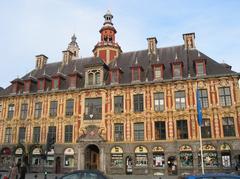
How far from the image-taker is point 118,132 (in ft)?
99.2

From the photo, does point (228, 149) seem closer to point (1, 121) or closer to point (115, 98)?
point (115, 98)

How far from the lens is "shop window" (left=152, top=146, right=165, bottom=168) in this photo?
2781cm

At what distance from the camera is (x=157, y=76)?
30.5m

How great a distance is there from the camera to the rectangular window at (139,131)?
29.3 metres

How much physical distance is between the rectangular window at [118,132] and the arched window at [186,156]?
271 inches

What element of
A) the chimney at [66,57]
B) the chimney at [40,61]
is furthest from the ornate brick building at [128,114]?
the chimney at [40,61]

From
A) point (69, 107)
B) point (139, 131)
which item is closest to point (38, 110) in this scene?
point (69, 107)

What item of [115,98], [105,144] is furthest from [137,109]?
[105,144]

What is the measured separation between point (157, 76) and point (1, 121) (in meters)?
22.5

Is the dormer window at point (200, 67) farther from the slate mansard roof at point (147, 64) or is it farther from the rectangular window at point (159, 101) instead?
the rectangular window at point (159, 101)

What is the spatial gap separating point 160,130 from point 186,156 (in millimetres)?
3880

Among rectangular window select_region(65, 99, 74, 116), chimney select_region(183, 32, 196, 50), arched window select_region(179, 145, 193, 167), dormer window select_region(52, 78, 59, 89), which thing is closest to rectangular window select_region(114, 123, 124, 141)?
rectangular window select_region(65, 99, 74, 116)

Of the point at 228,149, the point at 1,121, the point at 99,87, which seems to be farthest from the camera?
the point at 1,121

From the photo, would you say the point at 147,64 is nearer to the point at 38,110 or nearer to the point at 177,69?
the point at 177,69
